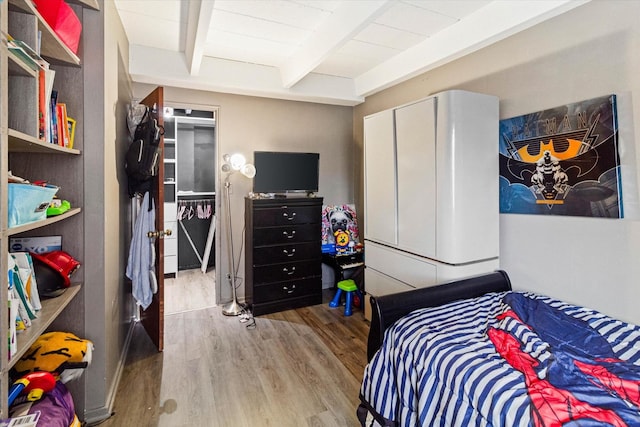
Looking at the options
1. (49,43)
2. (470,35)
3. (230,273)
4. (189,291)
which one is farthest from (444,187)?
(189,291)

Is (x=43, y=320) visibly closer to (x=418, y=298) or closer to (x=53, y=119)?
(x=53, y=119)

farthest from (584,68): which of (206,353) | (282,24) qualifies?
(206,353)

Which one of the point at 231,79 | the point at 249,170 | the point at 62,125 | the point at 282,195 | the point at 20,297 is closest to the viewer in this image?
the point at 20,297

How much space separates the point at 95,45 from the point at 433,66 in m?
2.49

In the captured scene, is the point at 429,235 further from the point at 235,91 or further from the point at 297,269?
the point at 235,91

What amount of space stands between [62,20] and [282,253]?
2.47 metres

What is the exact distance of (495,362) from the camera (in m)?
1.35

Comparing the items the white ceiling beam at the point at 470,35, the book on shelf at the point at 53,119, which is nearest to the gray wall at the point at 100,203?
the book on shelf at the point at 53,119

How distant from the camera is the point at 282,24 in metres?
2.52

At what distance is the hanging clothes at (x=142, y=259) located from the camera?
2.46 metres

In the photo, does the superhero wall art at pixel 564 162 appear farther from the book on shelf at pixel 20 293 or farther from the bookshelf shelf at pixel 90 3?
the book on shelf at pixel 20 293

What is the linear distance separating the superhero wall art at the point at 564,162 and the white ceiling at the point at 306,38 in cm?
64

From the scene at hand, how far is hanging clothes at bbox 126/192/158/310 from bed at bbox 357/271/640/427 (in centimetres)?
174

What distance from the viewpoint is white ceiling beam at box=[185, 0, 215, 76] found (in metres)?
1.99
